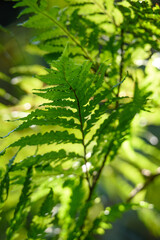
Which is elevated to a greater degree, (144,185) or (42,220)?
(42,220)

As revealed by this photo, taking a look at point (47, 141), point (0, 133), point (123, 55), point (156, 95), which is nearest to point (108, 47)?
point (123, 55)

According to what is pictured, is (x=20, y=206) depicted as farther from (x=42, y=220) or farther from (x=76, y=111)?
(x=76, y=111)

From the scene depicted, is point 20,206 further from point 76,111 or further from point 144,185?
point 144,185

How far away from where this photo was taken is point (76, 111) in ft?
1.25

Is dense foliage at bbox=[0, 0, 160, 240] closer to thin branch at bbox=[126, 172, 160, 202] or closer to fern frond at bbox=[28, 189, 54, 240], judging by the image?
fern frond at bbox=[28, 189, 54, 240]

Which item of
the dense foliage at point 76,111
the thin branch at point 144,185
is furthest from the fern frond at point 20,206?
the thin branch at point 144,185

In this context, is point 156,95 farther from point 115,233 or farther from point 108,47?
point 115,233

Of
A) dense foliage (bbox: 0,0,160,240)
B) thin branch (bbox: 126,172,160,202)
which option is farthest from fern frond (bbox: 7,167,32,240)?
thin branch (bbox: 126,172,160,202)

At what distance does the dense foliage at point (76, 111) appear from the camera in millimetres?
342

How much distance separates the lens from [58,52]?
Answer: 584mm

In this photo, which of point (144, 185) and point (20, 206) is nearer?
point (20, 206)

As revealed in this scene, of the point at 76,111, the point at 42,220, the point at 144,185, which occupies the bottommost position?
the point at 144,185

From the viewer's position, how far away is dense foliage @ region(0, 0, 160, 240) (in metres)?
0.34

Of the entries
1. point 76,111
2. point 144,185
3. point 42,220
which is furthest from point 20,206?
point 144,185
